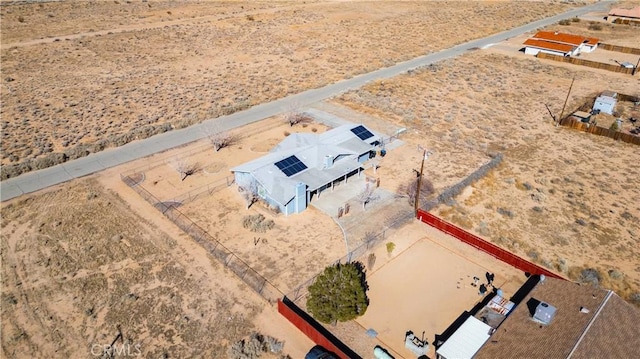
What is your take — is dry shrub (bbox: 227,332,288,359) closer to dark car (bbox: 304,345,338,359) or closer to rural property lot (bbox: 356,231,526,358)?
dark car (bbox: 304,345,338,359)

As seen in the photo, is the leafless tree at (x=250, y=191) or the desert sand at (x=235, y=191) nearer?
the desert sand at (x=235, y=191)

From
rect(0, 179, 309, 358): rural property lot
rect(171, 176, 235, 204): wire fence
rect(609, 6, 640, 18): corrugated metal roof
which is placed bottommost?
rect(0, 179, 309, 358): rural property lot

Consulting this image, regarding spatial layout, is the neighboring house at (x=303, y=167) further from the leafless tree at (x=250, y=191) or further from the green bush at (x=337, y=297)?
the green bush at (x=337, y=297)

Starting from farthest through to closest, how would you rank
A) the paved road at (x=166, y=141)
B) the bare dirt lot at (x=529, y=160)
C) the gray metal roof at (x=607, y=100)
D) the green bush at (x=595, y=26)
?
the green bush at (x=595, y=26), the gray metal roof at (x=607, y=100), the paved road at (x=166, y=141), the bare dirt lot at (x=529, y=160)

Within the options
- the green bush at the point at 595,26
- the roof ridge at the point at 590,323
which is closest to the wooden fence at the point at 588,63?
the green bush at the point at 595,26

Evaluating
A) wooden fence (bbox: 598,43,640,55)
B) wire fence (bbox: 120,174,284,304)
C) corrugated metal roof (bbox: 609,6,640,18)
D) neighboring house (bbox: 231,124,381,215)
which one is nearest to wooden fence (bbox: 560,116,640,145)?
neighboring house (bbox: 231,124,381,215)

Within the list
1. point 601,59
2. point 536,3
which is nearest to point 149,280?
point 601,59

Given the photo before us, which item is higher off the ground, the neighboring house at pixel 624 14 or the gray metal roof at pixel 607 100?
the neighboring house at pixel 624 14
